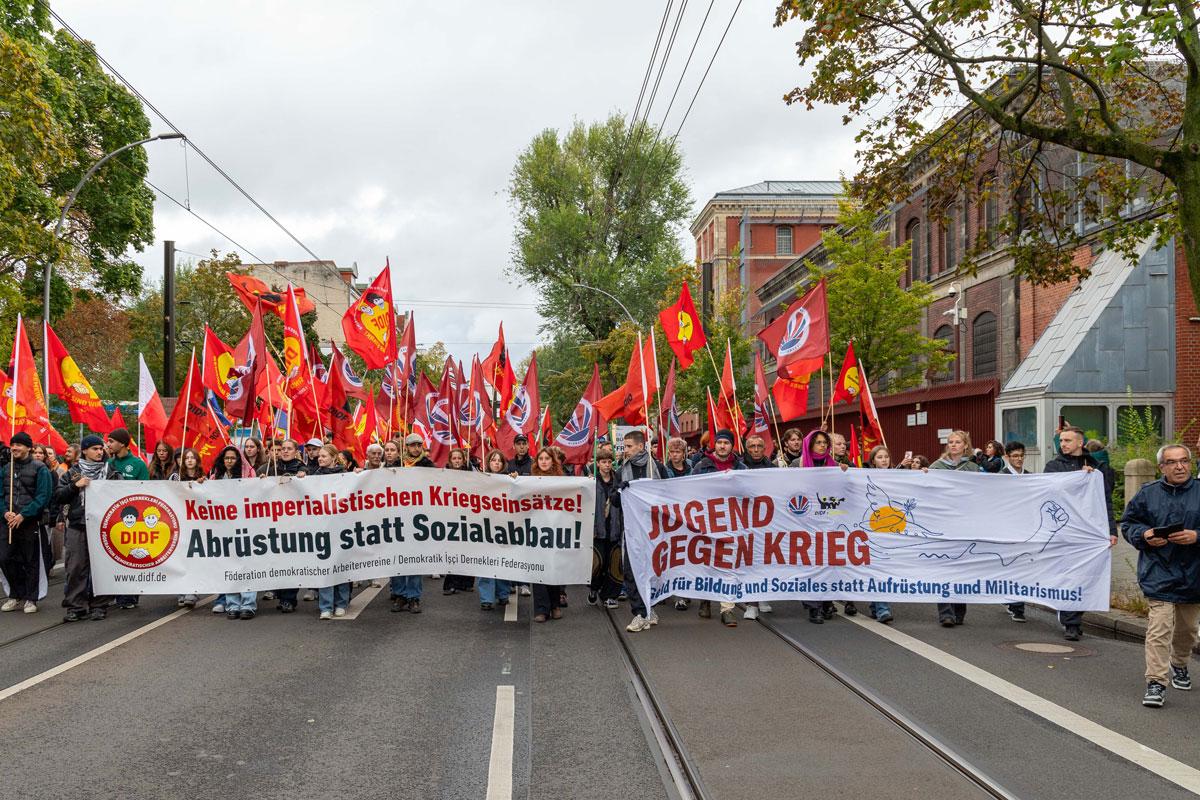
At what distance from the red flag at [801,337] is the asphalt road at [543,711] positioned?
3706mm

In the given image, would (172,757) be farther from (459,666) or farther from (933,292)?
(933,292)

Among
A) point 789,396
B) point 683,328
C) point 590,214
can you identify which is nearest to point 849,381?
point 789,396

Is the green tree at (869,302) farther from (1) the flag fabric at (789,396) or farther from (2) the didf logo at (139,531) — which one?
(2) the didf logo at (139,531)

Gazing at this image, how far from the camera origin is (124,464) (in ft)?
36.0

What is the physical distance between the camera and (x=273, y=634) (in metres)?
9.33

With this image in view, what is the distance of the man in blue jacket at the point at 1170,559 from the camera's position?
6855 millimetres

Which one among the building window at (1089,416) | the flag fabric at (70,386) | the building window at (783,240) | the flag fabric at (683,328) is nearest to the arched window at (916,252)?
the building window at (1089,416)

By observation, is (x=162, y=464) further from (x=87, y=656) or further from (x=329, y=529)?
(x=87, y=656)

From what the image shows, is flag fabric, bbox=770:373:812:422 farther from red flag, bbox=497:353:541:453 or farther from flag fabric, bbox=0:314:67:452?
flag fabric, bbox=0:314:67:452

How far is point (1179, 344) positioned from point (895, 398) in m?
6.31

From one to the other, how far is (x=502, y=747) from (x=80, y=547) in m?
6.42

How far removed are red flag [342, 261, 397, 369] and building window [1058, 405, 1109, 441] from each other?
1589 cm

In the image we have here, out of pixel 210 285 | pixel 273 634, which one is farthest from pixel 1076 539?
pixel 210 285

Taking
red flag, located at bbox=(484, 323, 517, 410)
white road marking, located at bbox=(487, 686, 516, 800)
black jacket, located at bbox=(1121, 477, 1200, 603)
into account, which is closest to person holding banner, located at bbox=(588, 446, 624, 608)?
white road marking, located at bbox=(487, 686, 516, 800)
